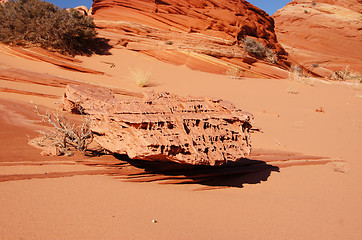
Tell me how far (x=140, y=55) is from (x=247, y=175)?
1084cm

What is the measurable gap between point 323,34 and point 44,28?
29101 mm

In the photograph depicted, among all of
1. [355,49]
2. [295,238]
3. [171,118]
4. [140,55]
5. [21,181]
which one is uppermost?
[355,49]

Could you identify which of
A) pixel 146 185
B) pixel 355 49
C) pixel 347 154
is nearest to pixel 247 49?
pixel 347 154

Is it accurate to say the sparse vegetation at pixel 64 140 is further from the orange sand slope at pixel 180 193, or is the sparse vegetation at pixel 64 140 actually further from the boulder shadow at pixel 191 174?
the boulder shadow at pixel 191 174

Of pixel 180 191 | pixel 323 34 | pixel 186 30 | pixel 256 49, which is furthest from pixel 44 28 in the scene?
pixel 323 34

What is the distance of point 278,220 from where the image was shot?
2127 mm

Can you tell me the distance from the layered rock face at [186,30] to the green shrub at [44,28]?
7.66 feet

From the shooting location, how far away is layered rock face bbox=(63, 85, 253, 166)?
221 cm

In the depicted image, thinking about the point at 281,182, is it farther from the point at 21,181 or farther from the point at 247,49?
the point at 247,49

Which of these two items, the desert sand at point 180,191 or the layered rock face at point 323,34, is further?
the layered rock face at point 323,34

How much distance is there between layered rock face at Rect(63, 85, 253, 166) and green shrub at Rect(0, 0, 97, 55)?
9.04 metres

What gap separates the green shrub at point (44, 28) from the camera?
9.67 m

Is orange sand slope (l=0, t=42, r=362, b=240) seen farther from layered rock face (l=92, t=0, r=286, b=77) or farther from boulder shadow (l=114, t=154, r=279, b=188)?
layered rock face (l=92, t=0, r=286, b=77)

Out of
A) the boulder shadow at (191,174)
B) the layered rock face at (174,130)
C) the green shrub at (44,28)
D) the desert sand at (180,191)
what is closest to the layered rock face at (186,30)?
the green shrub at (44,28)
